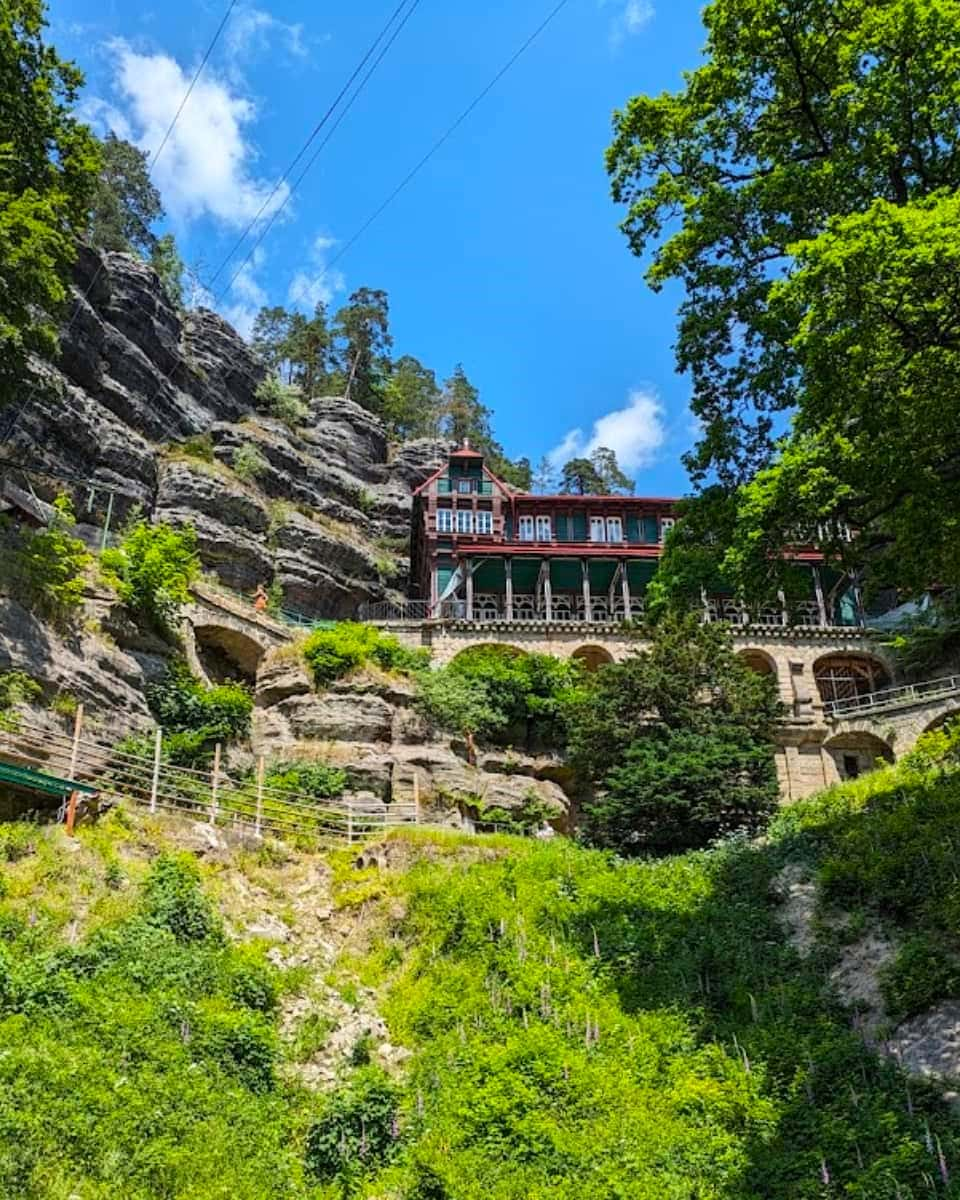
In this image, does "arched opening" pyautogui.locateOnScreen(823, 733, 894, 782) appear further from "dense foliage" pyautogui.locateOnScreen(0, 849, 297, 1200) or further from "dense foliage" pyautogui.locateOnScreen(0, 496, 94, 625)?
"dense foliage" pyautogui.locateOnScreen(0, 849, 297, 1200)

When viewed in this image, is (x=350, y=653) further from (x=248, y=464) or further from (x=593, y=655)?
(x=248, y=464)

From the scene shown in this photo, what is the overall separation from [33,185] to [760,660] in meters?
30.9

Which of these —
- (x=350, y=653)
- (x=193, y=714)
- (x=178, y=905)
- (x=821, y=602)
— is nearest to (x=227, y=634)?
(x=350, y=653)

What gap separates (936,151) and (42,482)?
29.3m

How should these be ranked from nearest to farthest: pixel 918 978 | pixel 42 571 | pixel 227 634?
pixel 918 978 → pixel 42 571 → pixel 227 634

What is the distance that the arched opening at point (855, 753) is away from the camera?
116 ft

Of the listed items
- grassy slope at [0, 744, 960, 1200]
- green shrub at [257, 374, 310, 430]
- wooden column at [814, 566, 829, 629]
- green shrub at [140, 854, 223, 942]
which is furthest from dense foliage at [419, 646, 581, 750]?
green shrub at [257, 374, 310, 430]

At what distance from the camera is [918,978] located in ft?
42.0

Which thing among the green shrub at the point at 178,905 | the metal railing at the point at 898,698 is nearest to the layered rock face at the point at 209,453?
the metal railing at the point at 898,698

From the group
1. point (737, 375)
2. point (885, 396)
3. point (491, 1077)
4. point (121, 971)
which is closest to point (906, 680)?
point (737, 375)

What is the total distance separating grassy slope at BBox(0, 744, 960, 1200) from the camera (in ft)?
33.0

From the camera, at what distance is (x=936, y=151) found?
45.4 feet

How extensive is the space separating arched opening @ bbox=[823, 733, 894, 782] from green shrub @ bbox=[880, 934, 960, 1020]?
22.7m

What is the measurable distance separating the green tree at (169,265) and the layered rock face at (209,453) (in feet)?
20.9
